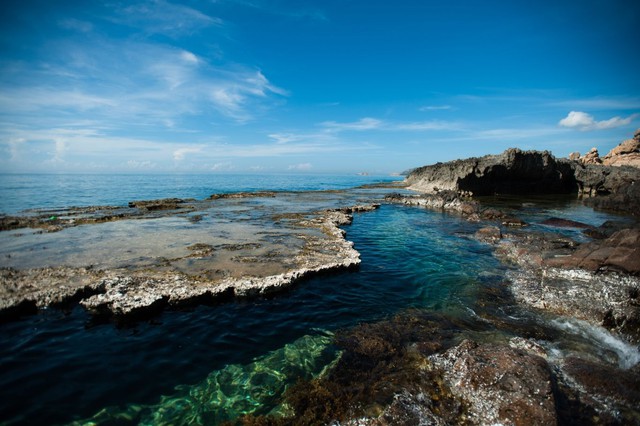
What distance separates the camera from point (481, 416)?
553 centimetres

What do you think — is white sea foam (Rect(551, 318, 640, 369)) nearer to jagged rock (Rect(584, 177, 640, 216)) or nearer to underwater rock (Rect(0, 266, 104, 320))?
underwater rock (Rect(0, 266, 104, 320))

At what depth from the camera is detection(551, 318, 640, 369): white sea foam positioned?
298 inches

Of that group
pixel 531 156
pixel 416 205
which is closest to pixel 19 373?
pixel 416 205

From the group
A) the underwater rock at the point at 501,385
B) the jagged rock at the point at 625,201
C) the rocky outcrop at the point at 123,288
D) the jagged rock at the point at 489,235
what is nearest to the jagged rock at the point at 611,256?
the jagged rock at the point at 489,235

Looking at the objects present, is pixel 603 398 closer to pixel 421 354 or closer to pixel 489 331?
pixel 489 331

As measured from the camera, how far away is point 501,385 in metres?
5.79

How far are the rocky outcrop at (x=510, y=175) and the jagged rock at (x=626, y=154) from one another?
2963cm

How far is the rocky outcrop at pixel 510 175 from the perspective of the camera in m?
49.4

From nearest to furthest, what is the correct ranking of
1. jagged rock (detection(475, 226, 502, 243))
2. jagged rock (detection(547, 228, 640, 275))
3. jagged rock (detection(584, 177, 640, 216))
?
jagged rock (detection(547, 228, 640, 275)), jagged rock (detection(475, 226, 502, 243)), jagged rock (detection(584, 177, 640, 216))

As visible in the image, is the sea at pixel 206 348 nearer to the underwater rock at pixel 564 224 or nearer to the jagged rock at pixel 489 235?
the jagged rock at pixel 489 235

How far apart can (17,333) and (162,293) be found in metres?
3.83

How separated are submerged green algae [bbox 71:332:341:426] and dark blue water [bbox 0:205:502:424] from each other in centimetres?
26

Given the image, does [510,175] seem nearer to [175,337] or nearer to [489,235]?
[489,235]

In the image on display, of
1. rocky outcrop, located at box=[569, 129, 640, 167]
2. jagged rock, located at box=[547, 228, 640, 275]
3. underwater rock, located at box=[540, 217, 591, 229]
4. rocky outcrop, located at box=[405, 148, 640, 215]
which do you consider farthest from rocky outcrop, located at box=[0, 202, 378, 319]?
rocky outcrop, located at box=[569, 129, 640, 167]
